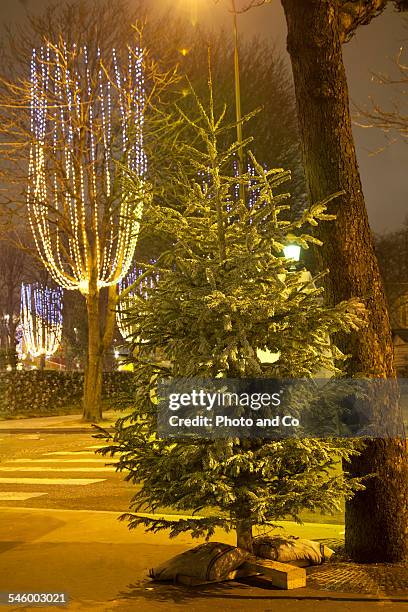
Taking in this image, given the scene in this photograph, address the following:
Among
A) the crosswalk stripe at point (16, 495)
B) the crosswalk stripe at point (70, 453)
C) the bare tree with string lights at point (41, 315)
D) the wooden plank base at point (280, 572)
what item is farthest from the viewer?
the bare tree with string lights at point (41, 315)

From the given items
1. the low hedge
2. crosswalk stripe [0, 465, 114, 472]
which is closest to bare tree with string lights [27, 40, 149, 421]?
the low hedge

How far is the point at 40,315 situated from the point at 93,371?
133 feet

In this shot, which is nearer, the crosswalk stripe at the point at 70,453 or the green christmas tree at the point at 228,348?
the green christmas tree at the point at 228,348

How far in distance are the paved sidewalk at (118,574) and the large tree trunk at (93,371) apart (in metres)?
20.9

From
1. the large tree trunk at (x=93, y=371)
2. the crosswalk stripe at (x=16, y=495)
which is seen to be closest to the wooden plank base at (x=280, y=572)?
the crosswalk stripe at (x=16, y=495)

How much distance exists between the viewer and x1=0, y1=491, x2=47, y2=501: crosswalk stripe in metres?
12.5

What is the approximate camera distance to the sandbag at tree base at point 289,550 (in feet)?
22.4

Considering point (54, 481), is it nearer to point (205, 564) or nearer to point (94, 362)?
point (205, 564)

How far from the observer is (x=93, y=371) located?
31.2m

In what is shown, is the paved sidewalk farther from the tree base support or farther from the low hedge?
the low hedge

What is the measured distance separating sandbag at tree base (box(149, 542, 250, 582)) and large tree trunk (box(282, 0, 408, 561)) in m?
1.21

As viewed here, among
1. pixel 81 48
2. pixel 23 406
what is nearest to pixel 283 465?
pixel 81 48

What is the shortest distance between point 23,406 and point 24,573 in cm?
2927

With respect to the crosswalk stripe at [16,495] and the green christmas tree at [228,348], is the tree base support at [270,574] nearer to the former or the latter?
the green christmas tree at [228,348]
